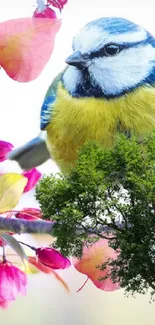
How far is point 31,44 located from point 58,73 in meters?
0.30

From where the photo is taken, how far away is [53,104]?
212 inches

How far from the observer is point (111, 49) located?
529 cm

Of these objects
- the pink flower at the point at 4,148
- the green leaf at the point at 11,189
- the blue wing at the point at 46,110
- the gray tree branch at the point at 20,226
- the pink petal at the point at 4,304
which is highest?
the blue wing at the point at 46,110

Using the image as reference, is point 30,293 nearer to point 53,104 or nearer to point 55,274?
point 55,274

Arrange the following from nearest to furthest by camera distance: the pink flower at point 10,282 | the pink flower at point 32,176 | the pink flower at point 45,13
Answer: the pink flower at point 10,282
the pink flower at point 32,176
the pink flower at point 45,13

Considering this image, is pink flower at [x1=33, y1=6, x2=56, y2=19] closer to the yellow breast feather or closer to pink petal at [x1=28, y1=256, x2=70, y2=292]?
the yellow breast feather

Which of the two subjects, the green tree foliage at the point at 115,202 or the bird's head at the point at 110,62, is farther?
the bird's head at the point at 110,62

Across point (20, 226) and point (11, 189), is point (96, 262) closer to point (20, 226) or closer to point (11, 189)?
point (20, 226)

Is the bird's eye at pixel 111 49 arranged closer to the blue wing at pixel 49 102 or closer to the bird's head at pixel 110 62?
the bird's head at pixel 110 62

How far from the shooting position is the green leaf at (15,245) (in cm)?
524

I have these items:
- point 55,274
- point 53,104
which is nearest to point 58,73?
point 53,104

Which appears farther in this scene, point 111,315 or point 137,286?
point 111,315

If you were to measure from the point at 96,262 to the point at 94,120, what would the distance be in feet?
3.51

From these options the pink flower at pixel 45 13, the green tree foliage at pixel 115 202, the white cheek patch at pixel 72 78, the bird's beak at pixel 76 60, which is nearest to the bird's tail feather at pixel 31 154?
the white cheek patch at pixel 72 78
